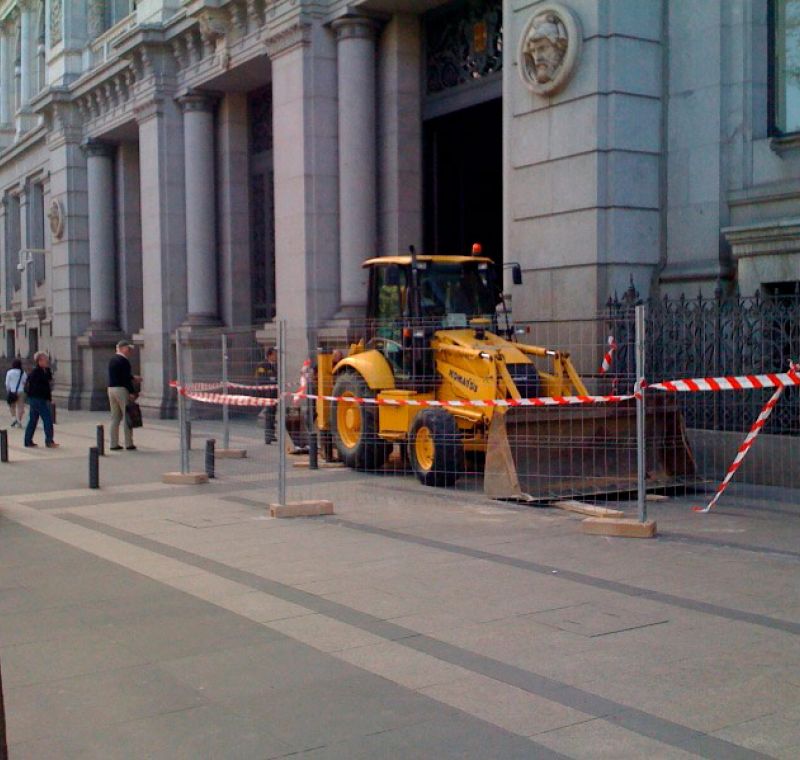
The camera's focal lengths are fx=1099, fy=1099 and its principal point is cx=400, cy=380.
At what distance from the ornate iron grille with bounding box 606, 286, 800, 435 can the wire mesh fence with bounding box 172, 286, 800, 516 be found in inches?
1.4

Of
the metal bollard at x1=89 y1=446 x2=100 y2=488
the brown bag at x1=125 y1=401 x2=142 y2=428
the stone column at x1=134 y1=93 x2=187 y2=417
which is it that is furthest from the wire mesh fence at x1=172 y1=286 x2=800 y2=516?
the stone column at x1=134 y1=93 x2=187 y2=417

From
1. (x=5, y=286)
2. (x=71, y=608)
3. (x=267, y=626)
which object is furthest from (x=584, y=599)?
(x=5, y=286)

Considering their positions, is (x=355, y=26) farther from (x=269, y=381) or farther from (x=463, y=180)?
(x=269, y=381)

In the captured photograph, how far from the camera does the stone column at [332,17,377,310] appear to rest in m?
20.7

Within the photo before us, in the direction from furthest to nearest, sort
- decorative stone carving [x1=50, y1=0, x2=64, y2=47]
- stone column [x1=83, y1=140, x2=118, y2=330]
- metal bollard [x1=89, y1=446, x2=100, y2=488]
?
decorative stone carving [x1=50, y1=0, x2=64, y2=47], stone column [x1=83, y1=140, x2=118, y2=330], metal bollard [x1=89, y1=446, x2=100, y2=488]

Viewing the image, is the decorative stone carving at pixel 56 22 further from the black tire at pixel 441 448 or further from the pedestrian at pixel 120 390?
the black tire at pixel 441 448

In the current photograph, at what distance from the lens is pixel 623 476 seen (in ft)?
39.5

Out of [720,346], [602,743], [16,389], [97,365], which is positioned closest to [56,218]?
[97,365]

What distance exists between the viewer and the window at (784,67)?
14.4m

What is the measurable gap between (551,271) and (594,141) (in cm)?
191

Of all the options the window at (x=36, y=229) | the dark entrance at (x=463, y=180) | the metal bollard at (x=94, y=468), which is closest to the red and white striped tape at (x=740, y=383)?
the metal bollard at (x=94, y=468)

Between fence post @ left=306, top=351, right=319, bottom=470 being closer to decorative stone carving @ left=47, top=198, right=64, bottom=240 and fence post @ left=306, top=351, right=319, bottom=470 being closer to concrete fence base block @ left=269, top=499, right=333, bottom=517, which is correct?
concrete fence base block @ left=269, top=499, right=333, bottom=517

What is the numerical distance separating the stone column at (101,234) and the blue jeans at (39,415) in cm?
1222

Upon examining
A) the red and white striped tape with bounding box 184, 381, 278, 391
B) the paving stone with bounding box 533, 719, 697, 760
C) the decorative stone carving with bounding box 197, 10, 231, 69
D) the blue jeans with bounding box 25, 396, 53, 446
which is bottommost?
the paving stone with bounding box 533, 719, 697, 760
